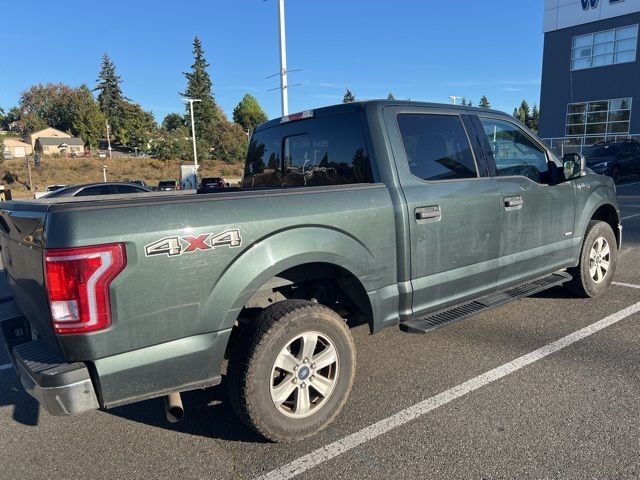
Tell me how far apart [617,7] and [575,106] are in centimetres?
599

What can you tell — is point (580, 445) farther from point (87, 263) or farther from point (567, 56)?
point (567, 56)

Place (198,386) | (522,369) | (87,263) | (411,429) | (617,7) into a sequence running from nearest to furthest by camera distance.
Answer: (87,263) → (198,386) → (411,429) → (522,369) → (617,7)

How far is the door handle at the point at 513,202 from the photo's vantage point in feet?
12.7

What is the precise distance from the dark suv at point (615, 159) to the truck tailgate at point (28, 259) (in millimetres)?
19940

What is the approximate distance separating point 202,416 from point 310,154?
6.67ft

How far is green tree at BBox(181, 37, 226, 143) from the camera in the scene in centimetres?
8581

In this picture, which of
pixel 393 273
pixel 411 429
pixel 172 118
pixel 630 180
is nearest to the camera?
pixel 411 429

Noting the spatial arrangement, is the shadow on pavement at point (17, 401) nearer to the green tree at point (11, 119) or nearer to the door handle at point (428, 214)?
the door handle at point (428, 214)

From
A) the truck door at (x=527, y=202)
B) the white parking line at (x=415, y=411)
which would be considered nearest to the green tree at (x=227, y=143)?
the truck door at (x=527, y=202)

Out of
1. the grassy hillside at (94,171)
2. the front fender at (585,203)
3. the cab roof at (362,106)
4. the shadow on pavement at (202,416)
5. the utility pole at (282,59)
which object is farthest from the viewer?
the grassy hillside at (94,171)

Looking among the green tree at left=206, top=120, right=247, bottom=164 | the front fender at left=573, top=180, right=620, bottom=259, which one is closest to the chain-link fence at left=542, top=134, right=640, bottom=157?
the front fender at left=573, top=180, right=620, bottom=259

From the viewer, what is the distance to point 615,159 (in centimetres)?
1895

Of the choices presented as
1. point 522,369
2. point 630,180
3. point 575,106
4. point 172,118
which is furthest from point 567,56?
point 172,118

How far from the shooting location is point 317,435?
114 inches
